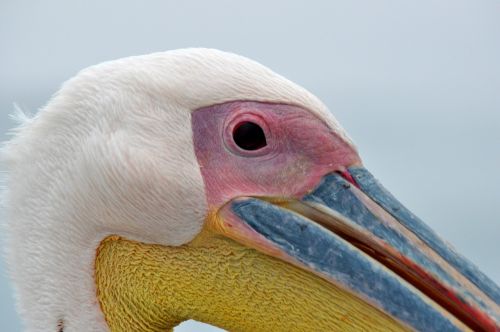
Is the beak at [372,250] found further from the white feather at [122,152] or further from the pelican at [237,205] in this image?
the white feather at [122,152]

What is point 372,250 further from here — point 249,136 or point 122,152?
point 122,152

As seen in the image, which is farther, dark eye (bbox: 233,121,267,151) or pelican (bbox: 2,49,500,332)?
dark eye (bbox: 233,121,267,151)

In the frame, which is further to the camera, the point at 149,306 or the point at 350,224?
the point at 149,306

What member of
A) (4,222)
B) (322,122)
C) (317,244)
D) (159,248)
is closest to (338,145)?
(322,122)

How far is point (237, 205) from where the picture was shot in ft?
9.70

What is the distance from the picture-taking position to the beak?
9.28 ft

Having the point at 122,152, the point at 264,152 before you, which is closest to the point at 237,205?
the point at 264,152

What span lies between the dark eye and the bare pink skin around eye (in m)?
0.02

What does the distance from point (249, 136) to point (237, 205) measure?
24cm

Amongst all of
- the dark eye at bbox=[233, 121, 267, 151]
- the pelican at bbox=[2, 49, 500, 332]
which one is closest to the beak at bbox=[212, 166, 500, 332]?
the pelican at bbox=[2, 49, 500, 332]

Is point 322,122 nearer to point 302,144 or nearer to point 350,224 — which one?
point 302,144

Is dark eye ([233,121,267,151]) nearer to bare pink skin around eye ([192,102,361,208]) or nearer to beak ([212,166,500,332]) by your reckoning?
bare pink skin around eye ([192,102,361,208])

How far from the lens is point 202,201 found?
294 centimetres

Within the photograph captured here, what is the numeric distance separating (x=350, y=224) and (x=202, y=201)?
47 cm
